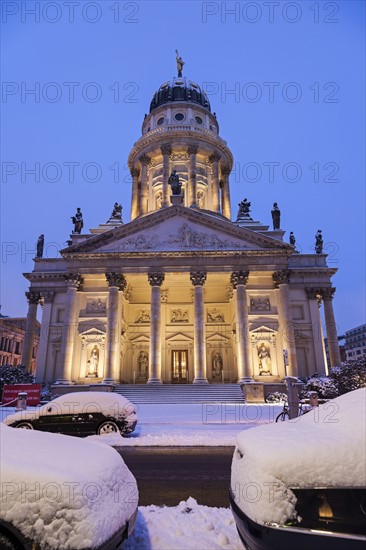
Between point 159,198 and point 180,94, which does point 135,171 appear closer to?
point 159,198

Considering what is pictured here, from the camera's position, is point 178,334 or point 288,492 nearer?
point 288,492

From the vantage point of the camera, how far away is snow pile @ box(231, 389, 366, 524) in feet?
10.2

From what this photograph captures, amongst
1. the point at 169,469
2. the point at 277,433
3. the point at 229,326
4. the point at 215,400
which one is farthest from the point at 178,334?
the point at 277,433

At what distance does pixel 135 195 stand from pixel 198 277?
24013 millimetres

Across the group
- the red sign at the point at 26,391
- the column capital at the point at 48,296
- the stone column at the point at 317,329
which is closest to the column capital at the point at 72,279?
the column capital at the point at 48,296

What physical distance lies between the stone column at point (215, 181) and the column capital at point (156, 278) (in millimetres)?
19371

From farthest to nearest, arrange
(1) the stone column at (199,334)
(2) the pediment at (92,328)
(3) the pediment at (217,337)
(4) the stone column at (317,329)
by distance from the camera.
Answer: (3) the pediment at (217,337)
(4) the stone column at (317,329)
(2) the pediment at (92,328)
(1) the stone column at (199,334)

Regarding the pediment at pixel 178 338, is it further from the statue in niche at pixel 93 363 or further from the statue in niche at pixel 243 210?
the statue in niche at pixel 243 210

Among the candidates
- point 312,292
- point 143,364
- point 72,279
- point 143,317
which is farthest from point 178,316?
point 312,292

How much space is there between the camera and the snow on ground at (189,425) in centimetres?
1266

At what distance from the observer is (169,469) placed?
880 centimetres

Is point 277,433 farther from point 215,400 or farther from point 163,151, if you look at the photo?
point 163,151

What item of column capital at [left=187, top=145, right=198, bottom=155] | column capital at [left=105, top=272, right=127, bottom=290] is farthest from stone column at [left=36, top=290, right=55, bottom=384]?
column capital at [left=187, top=145, right=198, bottom=155]

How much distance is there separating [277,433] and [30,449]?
2451mm
